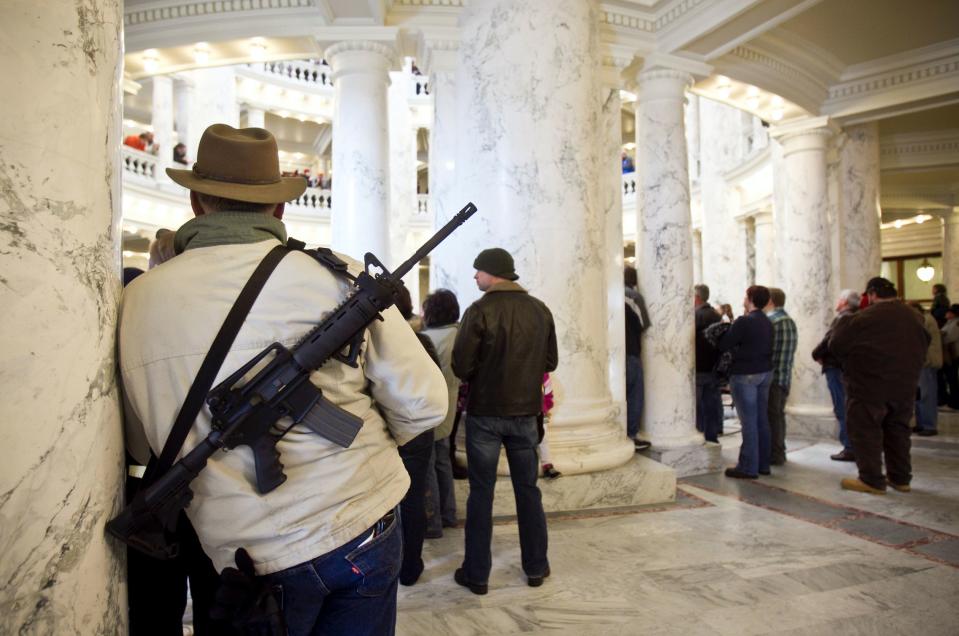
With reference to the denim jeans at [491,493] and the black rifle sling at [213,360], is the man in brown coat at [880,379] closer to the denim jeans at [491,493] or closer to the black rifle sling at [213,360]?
the denim jeans at [491,493]

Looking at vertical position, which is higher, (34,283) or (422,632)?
(34,283)

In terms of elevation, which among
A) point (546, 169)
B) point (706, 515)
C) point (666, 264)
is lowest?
point (706, 515)

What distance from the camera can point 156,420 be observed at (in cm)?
164

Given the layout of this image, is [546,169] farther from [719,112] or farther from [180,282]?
[719,112]

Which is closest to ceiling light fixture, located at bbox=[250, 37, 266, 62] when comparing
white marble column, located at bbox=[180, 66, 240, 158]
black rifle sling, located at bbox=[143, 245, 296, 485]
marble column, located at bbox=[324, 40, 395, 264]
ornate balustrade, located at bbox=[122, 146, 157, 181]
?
marble column, located at bbox=[324, 40, 395, 264]

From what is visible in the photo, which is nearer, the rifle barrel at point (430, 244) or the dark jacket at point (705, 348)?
the rifle barrel at point (430, 244)

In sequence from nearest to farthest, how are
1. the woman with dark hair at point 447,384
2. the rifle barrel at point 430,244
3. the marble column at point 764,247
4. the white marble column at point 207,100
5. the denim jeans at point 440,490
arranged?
the rifle barrel at point 430,244
the woman with dark hair at point 447,384
the denim jeans at point 440,490
the marble column at point 764,247
the white marble column at point 207,100

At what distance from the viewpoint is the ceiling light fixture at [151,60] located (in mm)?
7560

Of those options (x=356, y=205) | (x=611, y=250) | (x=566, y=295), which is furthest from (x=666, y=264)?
(x=356, y=205)

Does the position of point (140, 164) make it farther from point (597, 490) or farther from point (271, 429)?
point (271, 429)

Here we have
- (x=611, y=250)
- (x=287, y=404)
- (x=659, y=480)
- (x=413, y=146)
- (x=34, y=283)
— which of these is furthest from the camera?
(x=413, y=146)

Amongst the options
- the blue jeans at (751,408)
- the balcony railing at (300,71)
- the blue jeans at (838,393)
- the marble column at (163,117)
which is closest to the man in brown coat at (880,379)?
the blue jeans at (751,408)

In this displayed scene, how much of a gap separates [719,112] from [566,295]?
1204cm

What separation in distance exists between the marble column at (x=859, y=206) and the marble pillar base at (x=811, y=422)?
7.03ft
